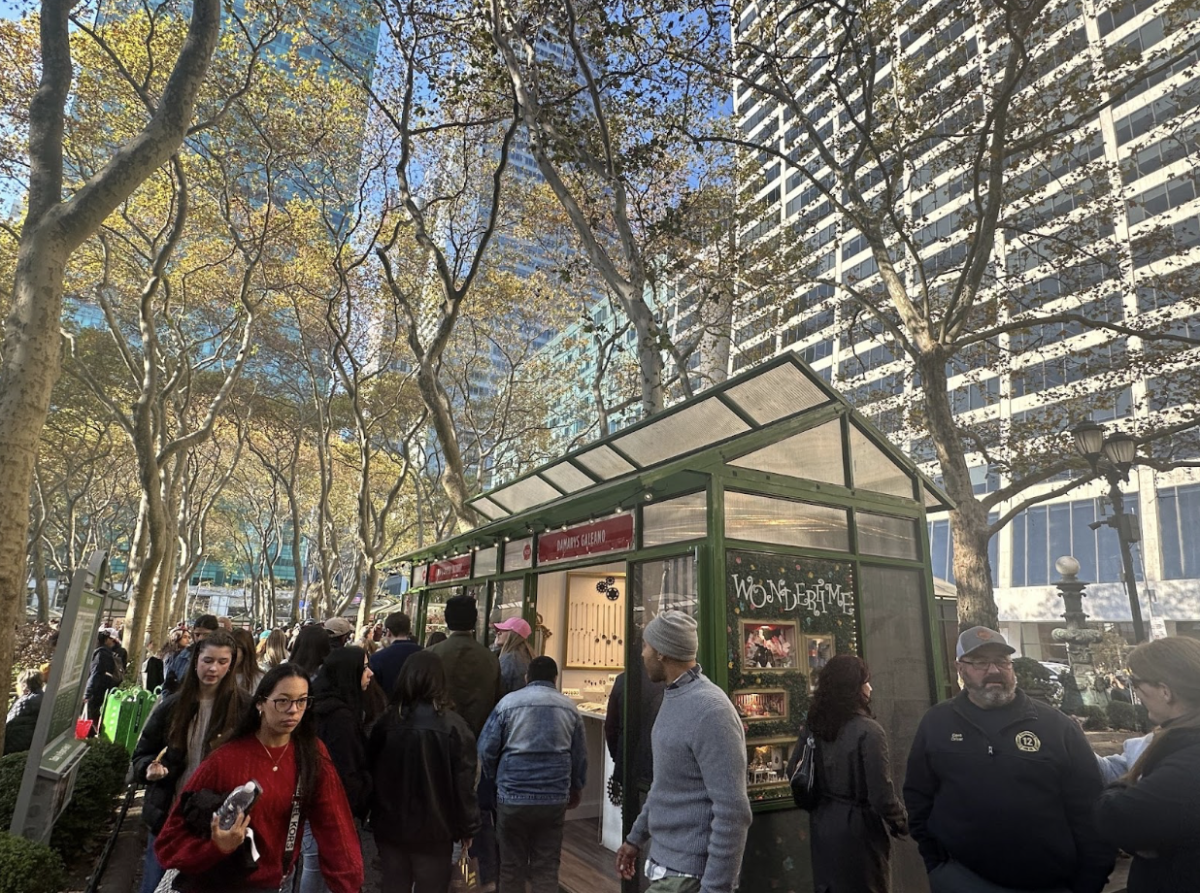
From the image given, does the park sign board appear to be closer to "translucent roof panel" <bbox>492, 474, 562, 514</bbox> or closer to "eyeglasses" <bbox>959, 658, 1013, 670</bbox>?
"eyeglasses" <bbox>959, 658, 1013, 670</bbox>

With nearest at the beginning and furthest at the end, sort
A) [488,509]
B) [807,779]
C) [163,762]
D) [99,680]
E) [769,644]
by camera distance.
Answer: [163,762] < [807,779] < [769,644] < [99,680] < [488,509]

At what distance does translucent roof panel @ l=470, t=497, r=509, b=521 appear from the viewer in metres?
11.4

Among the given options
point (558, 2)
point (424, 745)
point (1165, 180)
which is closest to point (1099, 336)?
point (1165, 180)

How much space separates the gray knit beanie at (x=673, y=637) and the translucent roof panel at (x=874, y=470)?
390 cm

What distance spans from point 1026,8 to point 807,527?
29.5 ft

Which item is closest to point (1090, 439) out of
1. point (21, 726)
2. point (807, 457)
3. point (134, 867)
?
point (807, 457)

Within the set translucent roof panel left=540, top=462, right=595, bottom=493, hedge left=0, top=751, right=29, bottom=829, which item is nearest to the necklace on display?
hedge left=0, top=751, right=29, bottom=829

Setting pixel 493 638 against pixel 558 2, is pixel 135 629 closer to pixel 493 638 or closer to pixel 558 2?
pixel 493 638

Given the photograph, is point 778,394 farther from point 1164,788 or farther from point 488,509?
point 488,509

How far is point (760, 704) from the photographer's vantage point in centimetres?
505

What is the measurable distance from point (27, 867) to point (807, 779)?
410cm


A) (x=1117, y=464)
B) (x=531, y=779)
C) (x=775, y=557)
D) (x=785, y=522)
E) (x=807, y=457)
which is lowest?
(x=531, y=779)

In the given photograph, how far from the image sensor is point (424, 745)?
3.53 meters

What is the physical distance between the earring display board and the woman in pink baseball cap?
2688 mm
